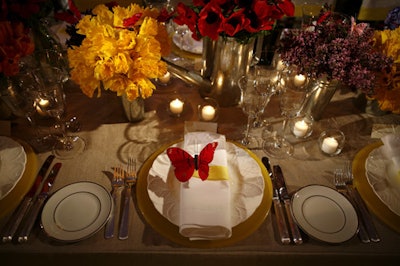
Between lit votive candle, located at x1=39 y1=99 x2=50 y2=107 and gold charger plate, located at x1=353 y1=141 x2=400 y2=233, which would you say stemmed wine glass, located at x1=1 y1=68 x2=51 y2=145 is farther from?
gold charger plate, located at x1=353 y1=141 x2=400 y2=233

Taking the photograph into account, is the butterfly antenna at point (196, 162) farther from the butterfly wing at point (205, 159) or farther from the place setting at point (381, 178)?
the place setting at point (381, 178)

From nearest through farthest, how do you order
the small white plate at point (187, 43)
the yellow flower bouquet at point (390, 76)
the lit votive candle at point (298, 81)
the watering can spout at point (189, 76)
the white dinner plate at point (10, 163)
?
1. the white dinner plate at point (10, 163)
2. the yellow flower bouquet at point (390, 76)
3. the watering can spout at point (189, 76)
4. the lit votive candle at point (298, 81)
5. the small white plate at point (187, 43)

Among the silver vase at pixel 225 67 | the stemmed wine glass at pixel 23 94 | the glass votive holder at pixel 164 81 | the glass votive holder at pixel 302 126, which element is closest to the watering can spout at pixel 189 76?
the silver vase at pixel 225 67

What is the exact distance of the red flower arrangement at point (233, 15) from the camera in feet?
2.61

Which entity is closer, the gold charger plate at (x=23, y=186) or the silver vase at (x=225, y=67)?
the gold charger plate at (x=23, y=186)

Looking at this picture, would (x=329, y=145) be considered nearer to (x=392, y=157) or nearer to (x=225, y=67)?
(x=392, y=157)

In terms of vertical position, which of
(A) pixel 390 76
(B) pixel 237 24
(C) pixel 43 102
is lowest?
(C) pixel 43 102

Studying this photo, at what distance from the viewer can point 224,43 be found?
39.2 inches

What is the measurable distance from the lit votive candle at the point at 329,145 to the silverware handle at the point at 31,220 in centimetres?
96

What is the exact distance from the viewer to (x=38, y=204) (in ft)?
2.68

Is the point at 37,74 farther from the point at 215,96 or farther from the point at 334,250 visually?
the point at 334,250

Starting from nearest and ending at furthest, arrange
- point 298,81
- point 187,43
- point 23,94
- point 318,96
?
point 23,94, point 318,96, point 298,81, point 187,43

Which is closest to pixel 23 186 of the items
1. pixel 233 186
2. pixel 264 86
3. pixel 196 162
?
pixel 196 162

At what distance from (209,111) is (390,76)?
0.64 metres
